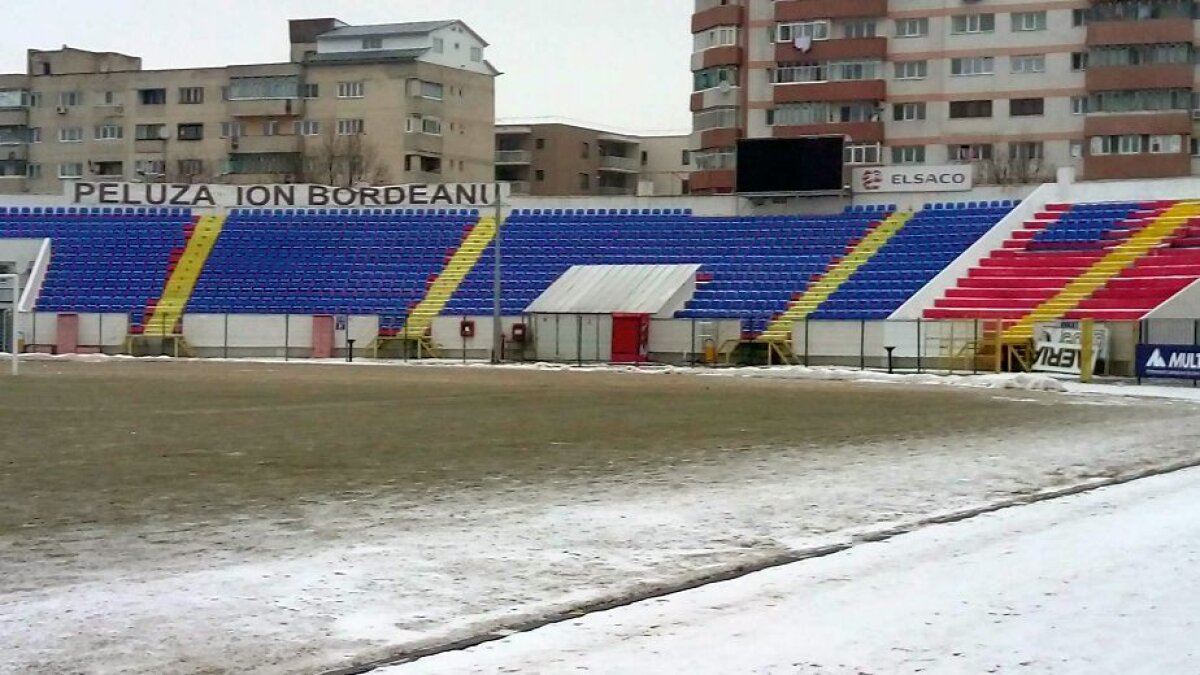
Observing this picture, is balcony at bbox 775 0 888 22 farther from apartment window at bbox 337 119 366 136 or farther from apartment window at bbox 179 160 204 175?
apartment window at bbox 179 160 204 175

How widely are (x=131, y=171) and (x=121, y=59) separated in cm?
1588

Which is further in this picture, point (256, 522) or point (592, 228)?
point (592, 228)

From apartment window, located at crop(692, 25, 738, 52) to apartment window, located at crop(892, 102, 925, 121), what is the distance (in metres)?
13.3

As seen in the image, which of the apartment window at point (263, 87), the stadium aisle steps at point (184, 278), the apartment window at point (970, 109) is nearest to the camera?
the stadium aisle steps at point (184, 278)

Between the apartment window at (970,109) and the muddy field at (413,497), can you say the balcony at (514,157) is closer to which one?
the apartment window at (970,109)

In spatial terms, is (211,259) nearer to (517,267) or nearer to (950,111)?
(517,267)

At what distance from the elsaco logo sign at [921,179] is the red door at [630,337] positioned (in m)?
13.8

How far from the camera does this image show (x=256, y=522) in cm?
1340

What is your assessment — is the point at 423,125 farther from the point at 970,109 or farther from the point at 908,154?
the point at 970,109

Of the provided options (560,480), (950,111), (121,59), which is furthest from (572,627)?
(121,59)

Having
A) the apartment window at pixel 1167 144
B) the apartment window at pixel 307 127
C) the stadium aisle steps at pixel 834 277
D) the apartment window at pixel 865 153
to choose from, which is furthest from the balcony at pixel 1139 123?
the apartment window at pixel 307 127

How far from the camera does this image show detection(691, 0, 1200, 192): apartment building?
91.1 m

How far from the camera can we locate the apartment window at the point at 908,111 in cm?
9862

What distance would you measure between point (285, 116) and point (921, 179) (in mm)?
68683
